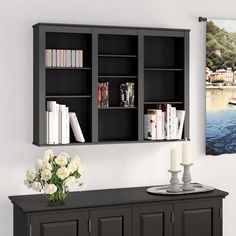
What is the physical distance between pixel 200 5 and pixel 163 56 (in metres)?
0.56

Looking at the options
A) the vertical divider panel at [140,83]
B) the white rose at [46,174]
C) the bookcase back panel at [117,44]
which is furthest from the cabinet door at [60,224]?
the bookcase back panel at [117,44]

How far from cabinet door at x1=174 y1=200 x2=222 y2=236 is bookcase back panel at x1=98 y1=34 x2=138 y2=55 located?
4.32 feet

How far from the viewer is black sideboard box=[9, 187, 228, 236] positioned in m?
4.41

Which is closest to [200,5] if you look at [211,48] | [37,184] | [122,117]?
[211,48]

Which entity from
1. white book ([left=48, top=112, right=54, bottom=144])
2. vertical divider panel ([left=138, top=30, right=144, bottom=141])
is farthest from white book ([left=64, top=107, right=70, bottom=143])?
Answer: vertical divider panel ([left=138, top=30, right=144, bottom=141])

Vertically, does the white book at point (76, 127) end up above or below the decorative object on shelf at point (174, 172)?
above

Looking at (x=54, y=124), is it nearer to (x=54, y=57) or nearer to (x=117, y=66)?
(x=54, y=57)

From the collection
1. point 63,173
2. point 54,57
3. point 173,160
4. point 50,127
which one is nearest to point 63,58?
point 54,57

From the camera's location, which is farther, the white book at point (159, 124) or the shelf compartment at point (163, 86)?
the shelf compartment at point (163, 86)

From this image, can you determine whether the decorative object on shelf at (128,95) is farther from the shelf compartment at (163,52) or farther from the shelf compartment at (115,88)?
the shelf compartment at (163,52)

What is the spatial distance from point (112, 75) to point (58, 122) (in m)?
0.64

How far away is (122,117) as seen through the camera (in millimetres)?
5156

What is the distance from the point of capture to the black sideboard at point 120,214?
4.41 metres

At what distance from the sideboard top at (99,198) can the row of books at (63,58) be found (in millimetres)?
1020
